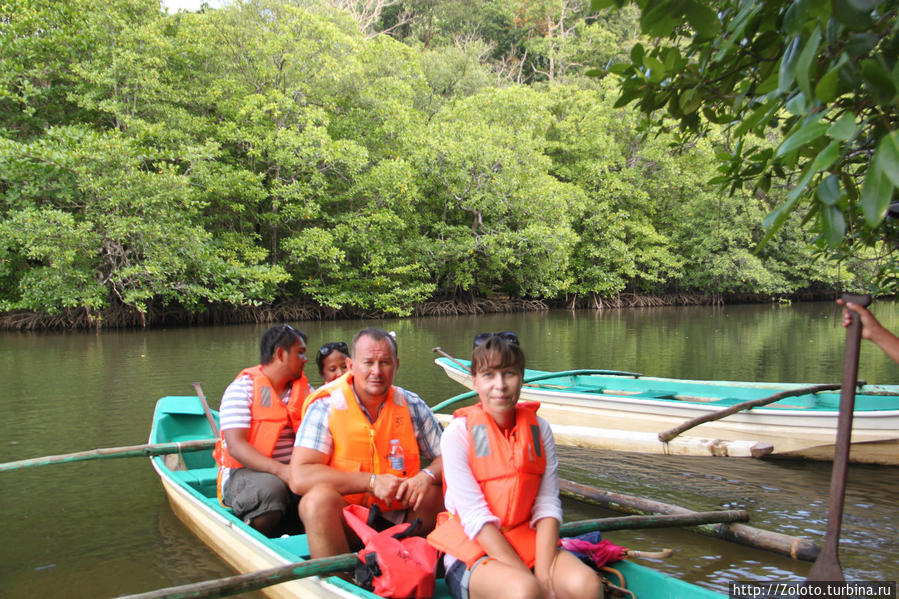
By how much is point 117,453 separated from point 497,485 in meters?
3.48

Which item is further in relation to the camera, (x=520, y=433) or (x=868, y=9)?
(x=520, y=433)

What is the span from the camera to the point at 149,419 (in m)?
7.40

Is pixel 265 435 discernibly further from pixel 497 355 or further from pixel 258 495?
pixel 497 355

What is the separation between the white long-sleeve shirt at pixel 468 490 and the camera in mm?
2439

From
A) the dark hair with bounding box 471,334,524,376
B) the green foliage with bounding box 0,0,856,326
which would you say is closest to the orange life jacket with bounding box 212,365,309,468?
the dark hair with bounding box 471,334,524,376

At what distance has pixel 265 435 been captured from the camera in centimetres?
371

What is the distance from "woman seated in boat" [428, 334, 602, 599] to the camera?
242cm

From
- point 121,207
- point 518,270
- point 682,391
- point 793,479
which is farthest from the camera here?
point 518,270

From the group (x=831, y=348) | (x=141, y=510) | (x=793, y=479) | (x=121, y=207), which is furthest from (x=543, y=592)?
(x=121, y=207)

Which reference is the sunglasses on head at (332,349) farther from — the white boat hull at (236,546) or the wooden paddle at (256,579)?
the wooden paddle at (256,579)

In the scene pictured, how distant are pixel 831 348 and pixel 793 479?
30.7 ft

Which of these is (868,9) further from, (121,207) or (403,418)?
(121,207)

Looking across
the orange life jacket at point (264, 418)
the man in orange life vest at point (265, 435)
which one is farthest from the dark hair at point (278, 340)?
the orange life jacket at point (264, 418)

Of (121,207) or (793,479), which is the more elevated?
(121,207)
